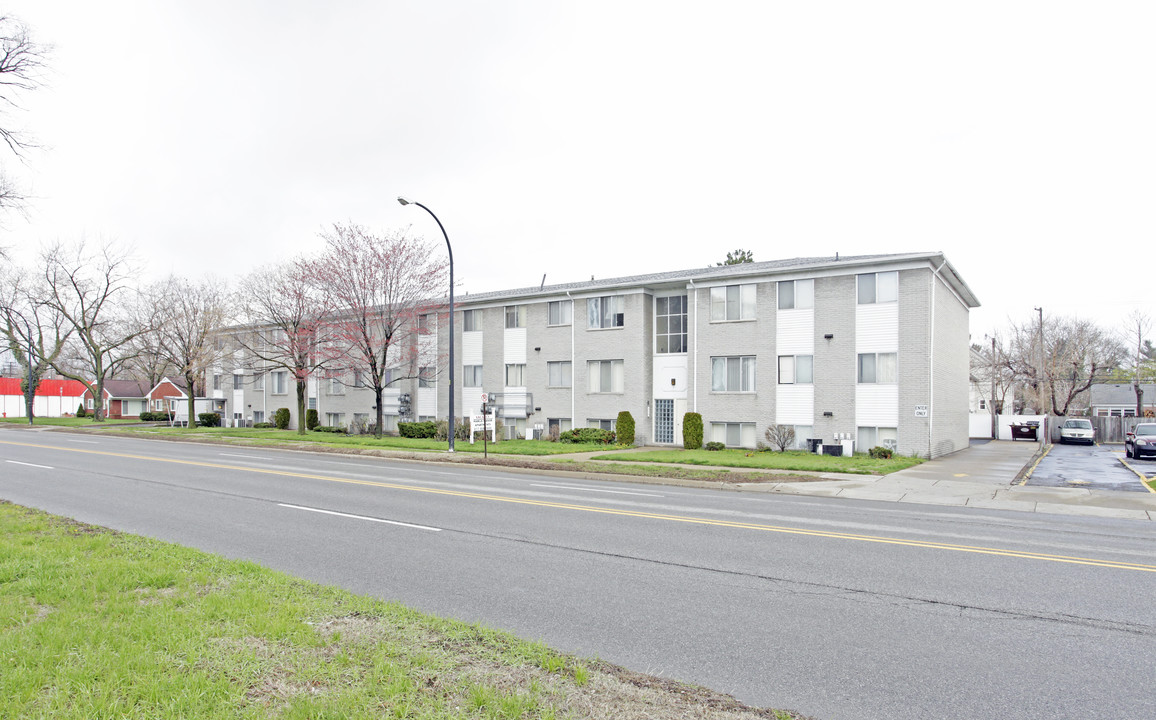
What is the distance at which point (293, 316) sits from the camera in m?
40.1

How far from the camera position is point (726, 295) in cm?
2989

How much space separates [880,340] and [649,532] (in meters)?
19.7

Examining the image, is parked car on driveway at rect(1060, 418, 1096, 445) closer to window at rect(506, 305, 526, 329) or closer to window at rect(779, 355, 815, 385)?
window at rect(779, 355, 815, 385)

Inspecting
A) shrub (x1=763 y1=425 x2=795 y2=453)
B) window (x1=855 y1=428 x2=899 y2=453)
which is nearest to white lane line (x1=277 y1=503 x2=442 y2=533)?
shrub (x1=763 y1=425 x2=795 y2=453)

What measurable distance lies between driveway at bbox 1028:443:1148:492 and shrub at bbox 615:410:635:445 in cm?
1554

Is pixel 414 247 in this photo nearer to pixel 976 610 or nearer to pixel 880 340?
pixel 880 340

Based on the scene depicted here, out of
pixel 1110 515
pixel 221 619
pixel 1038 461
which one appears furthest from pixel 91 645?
pixel 1038 461

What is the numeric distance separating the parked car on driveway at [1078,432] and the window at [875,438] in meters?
24.1

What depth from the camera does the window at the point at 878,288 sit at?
1027 inches

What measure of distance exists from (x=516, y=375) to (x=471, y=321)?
468cm

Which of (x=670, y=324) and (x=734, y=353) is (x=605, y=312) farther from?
(x=734, y=353)

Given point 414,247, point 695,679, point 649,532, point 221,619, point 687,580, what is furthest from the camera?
point 414,247

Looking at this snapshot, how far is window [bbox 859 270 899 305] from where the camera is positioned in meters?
26.1

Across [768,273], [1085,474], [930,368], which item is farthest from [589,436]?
[1085,474]
